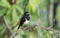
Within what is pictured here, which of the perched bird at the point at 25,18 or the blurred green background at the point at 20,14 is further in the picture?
the perched bird at the point at 25,18

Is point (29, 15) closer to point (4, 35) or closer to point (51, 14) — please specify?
point (4, 35)

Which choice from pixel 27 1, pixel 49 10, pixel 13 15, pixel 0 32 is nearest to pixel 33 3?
pixel 27 1

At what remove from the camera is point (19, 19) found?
8.77 ft

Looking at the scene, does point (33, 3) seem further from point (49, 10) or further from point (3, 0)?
point (49, 10)

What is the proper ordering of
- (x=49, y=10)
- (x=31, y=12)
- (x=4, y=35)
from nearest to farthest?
(x=31, y=12)
(x=4, y=35)
(x=49, y=10)

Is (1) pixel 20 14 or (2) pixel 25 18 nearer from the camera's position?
(1) pixel 20 14

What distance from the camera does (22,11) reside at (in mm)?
2613

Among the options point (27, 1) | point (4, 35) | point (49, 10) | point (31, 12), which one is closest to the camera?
point (27, 1)

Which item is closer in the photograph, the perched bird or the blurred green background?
the blurred green background

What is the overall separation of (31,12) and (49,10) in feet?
2.08

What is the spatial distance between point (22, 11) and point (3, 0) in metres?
0.22

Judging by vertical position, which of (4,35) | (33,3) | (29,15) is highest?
(33,3)

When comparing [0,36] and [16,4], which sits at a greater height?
[16,4]

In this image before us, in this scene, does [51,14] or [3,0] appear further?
[51,14]
